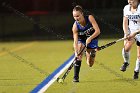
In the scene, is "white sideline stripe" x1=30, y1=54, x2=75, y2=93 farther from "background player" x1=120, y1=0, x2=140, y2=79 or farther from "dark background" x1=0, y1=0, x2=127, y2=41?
"dark background" x1=0, y1=0, x2=127, y2=41

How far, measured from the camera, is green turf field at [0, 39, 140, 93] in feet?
30.6

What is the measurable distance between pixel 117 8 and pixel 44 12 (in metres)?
3.77

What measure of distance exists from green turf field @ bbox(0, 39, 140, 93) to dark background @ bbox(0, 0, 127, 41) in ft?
25.3

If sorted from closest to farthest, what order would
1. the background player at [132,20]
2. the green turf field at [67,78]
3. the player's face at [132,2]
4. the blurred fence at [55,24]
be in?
the green turf field at [67,78]
the player's face at [132,2]
the background player at [132,20]
the blurred fence at [55,24]

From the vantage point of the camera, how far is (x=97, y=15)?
2472cm

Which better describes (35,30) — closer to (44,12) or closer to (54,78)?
(44,12)

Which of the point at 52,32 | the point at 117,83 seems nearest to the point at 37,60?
the point at 117,83

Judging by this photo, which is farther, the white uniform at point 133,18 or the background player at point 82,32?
the white uniform at point 133,18

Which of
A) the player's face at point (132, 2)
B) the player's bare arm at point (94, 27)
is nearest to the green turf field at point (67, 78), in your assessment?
the player's bare arm at point (94, 27)

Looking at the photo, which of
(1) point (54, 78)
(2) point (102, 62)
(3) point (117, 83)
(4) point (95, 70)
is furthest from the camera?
(2) point (102, 62)

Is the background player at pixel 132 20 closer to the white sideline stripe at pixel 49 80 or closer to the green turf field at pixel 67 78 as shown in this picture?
the green turf field at pixel 67 78

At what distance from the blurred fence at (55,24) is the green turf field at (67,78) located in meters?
7.64

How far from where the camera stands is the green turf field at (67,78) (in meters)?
9.33

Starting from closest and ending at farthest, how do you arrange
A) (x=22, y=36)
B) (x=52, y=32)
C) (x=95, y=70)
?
(x=95, y=70) < (x=52, y=32) < (x=22, y=36)
